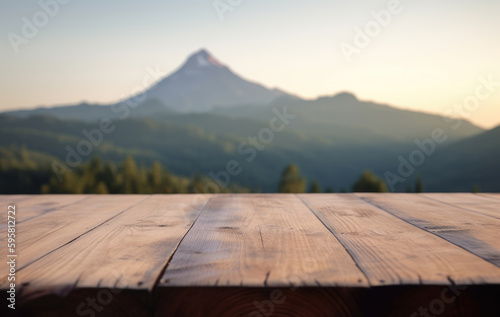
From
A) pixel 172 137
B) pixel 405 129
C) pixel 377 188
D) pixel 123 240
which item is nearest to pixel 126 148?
pixel 172 137

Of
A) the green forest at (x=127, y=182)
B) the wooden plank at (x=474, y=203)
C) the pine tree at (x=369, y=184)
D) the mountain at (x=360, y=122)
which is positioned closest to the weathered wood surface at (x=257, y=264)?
the wooden plank at (x=474, y=203)

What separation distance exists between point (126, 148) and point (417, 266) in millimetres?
119336

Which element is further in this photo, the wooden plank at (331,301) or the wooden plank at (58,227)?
the wooden plank at (58,227)

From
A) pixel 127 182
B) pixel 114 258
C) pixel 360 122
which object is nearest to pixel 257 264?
pixel 114 258

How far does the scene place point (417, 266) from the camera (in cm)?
77

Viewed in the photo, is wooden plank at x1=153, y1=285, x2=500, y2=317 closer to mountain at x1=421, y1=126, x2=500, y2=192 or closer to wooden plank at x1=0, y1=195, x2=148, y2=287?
wooden plank at x1=0, y1=195, x2=148, y2=287

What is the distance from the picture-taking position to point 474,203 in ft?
5.63

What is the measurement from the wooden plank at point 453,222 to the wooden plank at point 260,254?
12.6 inches

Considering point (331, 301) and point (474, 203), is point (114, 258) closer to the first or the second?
point (331, 301)

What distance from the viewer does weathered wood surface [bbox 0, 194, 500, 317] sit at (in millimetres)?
666

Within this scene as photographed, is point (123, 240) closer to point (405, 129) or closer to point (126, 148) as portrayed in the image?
point (126, 148)

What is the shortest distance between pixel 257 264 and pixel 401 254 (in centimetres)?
33

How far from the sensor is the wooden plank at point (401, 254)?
2.30 feet

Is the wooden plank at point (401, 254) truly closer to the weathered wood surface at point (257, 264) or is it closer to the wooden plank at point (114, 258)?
the weathered wood surface at point (257, 264)
